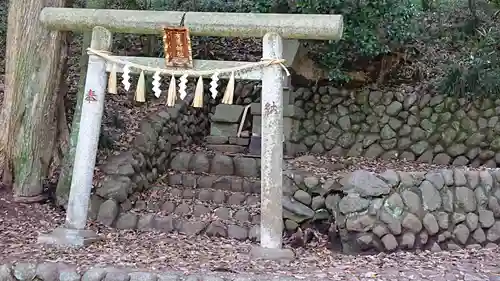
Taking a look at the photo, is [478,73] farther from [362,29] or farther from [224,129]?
[224,129]

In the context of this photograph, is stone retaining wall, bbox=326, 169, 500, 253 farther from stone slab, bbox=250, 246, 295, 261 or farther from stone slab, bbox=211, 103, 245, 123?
stone slab, bbox=211, 103, 245, 123

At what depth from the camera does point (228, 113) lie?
30.5 feet

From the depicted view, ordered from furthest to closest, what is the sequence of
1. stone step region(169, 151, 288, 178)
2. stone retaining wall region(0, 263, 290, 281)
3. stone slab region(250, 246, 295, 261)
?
1. stone step region(169, 151, 288, 178)
2. stone slab region(250, 246, 295, 261)
3. stone retaining wall region(0, 263, 290, 281)

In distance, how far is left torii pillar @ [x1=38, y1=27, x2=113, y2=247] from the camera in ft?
19.0

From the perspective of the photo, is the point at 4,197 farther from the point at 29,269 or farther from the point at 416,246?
the point at 416,246

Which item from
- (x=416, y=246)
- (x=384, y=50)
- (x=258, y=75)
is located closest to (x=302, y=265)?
(x=416, y=246)

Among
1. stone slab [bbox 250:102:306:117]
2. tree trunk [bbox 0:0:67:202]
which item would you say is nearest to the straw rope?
tree trunk [bbox 0:0:67:202]

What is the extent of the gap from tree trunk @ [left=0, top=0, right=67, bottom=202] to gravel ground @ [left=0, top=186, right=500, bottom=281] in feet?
1.30

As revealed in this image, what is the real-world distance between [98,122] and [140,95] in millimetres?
512

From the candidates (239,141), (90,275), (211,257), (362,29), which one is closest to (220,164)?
(239,141)

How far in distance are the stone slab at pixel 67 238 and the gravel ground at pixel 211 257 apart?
93mm

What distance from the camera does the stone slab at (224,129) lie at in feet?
30.2

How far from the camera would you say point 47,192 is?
6945 mm

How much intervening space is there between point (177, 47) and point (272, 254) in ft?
7.01
